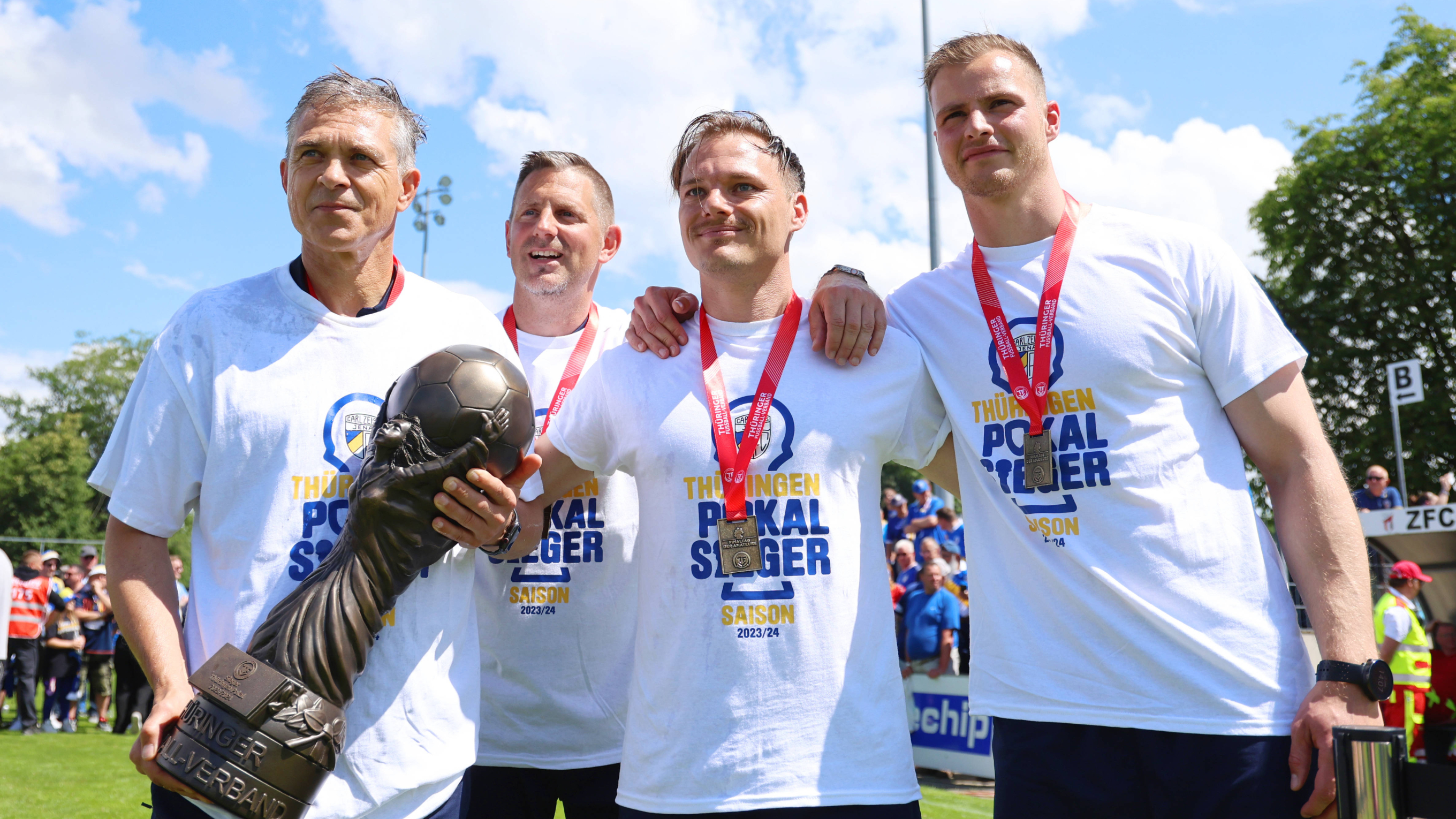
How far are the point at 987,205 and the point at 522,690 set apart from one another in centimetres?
204

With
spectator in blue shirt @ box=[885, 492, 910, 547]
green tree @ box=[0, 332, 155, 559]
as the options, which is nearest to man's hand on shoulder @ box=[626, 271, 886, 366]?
spectator in blue shirt @ box=[885, 492, 910, 547]

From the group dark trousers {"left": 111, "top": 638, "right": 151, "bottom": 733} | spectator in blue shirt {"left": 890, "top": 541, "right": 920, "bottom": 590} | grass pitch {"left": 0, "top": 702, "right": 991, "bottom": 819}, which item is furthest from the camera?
dark trousers {"left": 111, "top": 638, "right": 151, "bottom": 733}

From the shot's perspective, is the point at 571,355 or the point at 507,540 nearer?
the point at 507,540

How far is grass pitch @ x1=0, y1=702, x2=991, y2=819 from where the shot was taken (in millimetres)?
8289

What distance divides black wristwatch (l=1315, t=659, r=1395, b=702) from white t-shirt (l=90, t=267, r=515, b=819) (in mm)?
2096

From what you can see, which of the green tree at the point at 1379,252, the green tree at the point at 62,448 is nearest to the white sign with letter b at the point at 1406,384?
the green tree at the point at 1379,252

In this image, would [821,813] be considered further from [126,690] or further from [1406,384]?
[1406,384]

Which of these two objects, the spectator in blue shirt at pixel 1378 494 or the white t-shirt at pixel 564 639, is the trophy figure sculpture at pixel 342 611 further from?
the spectator in blue shirt at pixel 1378 494

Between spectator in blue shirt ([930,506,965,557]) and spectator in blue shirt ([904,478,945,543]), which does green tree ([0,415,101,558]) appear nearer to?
spectator in blue shirt ([904,478,945,543])

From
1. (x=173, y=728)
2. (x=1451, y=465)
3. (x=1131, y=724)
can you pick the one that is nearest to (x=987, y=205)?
(x=1131, y=724)

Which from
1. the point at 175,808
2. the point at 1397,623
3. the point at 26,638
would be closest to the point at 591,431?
the point at 175,808

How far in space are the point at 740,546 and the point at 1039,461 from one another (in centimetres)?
83

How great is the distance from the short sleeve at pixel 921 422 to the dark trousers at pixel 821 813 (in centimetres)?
92

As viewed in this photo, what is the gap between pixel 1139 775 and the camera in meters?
2.58
